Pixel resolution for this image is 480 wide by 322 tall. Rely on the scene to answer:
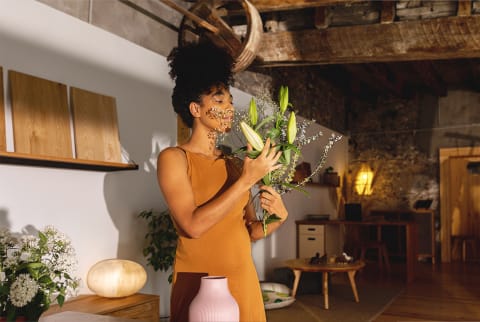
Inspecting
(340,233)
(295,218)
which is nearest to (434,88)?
(340,233)

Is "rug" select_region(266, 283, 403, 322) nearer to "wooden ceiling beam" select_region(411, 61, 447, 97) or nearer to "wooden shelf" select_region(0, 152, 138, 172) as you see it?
"wooden shelf" select_region(0, 152, 138, 172)

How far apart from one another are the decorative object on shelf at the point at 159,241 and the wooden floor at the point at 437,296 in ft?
7.36

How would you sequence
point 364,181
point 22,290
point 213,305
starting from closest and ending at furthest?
point 213,305 → point 22,290 → point 364,181

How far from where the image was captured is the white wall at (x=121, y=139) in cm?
314

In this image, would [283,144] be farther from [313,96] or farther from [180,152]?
[313,96]

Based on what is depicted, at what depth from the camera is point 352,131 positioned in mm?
10477

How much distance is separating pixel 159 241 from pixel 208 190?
100 inches

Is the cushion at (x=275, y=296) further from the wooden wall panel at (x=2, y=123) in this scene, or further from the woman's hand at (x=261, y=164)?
the woman's hand at (x=261, y=164)

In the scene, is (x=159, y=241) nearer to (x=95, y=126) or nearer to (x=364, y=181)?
(x=95, y=126)

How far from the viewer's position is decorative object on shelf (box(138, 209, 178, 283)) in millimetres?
3951

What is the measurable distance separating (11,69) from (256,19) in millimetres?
2084

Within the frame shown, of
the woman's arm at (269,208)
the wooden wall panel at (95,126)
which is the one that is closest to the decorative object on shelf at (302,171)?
A: the wooden wall panel at (95,126)

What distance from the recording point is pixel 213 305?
1.16 m

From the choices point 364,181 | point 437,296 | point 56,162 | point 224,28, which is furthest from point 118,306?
point 364,181
